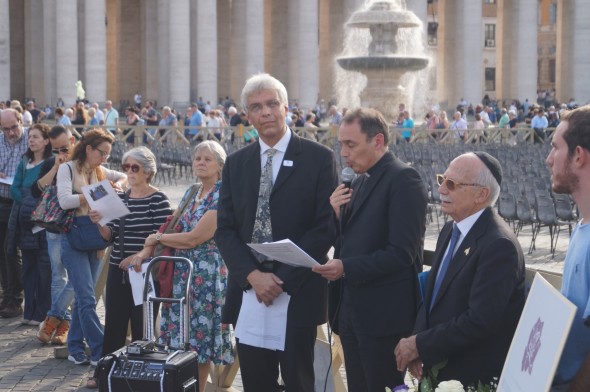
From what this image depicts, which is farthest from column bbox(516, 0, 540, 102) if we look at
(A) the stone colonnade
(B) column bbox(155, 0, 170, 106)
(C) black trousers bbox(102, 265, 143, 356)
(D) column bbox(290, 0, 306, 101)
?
(C) black trousers bbox(102, 265, 143, 356)

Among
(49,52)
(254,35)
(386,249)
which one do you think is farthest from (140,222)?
(254,35)

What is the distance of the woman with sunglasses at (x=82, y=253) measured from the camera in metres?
8.21

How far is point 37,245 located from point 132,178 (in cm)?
289

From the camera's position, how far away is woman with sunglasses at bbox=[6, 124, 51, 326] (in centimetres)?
985

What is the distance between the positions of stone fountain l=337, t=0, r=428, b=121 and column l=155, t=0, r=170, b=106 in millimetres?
17537

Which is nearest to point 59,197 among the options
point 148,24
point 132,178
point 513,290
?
point 132,178

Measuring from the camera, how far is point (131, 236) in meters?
7.55

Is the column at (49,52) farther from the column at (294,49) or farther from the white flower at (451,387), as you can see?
the white flower at (451,387)

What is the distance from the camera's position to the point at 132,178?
24.6 ft

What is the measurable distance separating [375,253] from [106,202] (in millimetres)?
3122

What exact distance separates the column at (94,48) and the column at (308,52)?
10.0 metres

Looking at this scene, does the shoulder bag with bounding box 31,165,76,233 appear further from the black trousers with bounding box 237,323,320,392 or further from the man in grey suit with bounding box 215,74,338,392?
the black trousers with bounding box 237,323,320,392

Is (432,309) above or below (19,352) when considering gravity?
above

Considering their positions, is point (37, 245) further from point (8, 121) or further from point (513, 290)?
point (513, 290)
